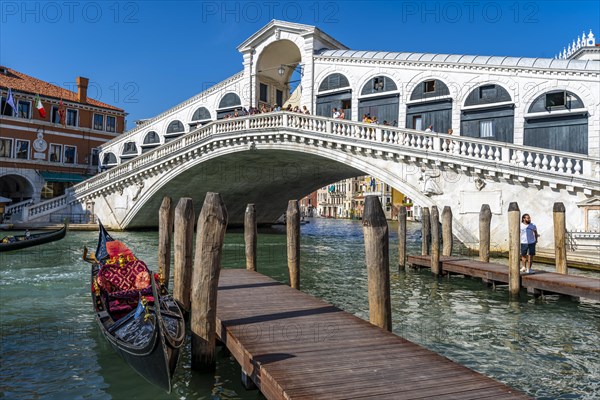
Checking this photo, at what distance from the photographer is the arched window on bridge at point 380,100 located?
645 inches

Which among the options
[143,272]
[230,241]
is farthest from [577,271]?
[230,241]

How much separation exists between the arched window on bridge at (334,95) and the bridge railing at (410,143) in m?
2.96

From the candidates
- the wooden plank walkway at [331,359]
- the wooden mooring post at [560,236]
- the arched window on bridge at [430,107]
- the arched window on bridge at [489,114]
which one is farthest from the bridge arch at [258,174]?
the wooden plank walkway at [331,359]

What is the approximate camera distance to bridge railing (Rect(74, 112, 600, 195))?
36.2 feet

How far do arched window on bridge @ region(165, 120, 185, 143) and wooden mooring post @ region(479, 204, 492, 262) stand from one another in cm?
1707

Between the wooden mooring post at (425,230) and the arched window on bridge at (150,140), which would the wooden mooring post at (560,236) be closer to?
the wooden mooring post at (425,230)

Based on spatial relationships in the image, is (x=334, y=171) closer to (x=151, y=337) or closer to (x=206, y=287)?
(x=206, y=287)

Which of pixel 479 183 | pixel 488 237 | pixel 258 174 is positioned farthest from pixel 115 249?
pixel 258 174

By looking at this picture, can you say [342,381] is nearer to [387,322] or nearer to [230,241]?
[387,322]

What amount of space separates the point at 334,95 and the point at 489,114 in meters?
5.78

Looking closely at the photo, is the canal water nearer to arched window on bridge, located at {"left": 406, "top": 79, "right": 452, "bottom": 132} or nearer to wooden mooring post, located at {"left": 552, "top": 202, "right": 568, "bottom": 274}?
wooden mooring post, located at {"left": 552, "top": 202, "right": 568, "bottom": 274}

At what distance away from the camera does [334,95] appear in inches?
711

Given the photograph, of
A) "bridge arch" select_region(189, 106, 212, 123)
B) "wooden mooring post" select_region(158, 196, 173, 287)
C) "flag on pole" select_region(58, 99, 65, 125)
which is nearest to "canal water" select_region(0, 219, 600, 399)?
"wooden mooring post" select_region(158, 196, 173, 287)

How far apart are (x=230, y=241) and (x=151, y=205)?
4.48 m
